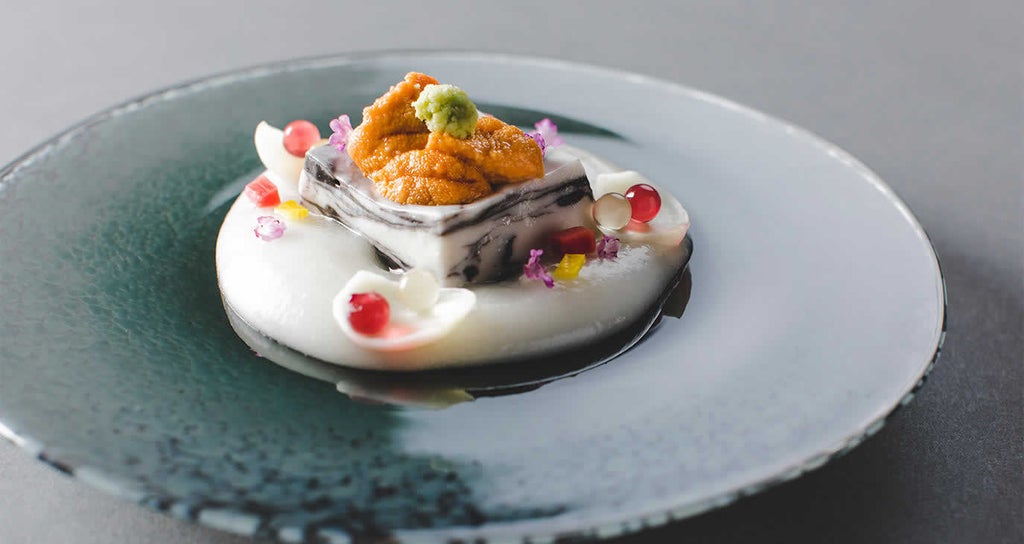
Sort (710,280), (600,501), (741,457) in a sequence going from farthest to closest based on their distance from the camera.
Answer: (710,280) → (741,457) → (600,501)

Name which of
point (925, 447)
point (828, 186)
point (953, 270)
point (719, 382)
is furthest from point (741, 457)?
point (953, 270)

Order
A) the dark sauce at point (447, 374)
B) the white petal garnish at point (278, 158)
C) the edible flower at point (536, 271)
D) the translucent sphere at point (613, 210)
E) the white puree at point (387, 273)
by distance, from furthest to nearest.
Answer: the white petal garnish at point (278, 158)
the translucent sphere at point (613, 210)
the edible flower at point (536, 271)
the white puree at point (387, 273)
the dark sauce at point (447, 374)

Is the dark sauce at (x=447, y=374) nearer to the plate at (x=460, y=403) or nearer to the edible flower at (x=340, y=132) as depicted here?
the plate at (x=460, y=403)

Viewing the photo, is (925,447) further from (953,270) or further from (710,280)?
(953,270)

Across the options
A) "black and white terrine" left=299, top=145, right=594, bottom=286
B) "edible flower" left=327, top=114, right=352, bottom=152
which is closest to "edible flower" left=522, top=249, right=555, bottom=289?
"black and white terrine" left=299, top=145, right=594, bottom=286

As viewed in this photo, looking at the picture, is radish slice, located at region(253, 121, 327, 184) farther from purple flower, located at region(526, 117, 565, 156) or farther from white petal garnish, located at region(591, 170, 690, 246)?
white petal garnish, located at region(591, 170, 690, 246)

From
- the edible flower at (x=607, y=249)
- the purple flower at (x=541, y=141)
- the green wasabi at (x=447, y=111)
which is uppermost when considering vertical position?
the green wasabi at (x=447, y=111)

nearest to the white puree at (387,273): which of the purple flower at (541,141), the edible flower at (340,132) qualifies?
the edible flower at (340,132)
